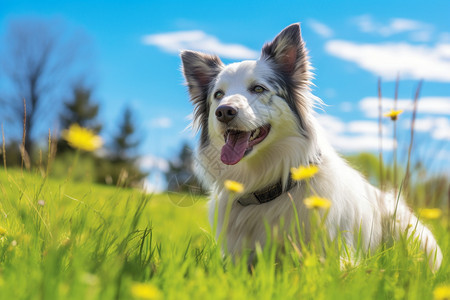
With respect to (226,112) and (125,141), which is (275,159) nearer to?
(226,112)

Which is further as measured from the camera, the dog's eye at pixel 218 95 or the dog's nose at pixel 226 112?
the dog's eye at pixel 218 95

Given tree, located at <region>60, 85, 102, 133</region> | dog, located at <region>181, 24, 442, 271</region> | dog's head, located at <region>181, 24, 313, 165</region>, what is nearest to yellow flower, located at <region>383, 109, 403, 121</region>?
dog, located at <region>181, 24, 442, 271</region>

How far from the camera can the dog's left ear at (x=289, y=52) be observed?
12.8 feet

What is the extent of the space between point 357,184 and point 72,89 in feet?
102

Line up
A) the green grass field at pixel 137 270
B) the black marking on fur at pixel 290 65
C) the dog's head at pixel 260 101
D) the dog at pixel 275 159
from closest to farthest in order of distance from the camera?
1. the green grass field at pixel 137 270
2. the dog at pixel 275 159
3. the dog's head at pixel 260 101
4. the black marking on fur at pixel 290 65

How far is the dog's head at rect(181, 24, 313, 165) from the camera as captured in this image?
11.5ft

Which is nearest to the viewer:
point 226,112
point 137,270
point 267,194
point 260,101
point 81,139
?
point 81,139

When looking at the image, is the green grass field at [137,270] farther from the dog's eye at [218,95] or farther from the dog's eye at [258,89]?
the dog's eye at [258,89]

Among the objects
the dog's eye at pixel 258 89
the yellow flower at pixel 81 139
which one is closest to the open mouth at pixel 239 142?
the dog's eye at pixel 258 89

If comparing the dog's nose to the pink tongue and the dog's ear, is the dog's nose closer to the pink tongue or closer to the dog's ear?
the pink tongue

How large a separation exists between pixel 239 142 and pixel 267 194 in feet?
1.75

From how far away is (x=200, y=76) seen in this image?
452 cm

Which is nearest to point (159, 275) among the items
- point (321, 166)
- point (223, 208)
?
point (223, 208)

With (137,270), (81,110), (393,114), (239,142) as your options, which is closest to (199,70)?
(239,142)
